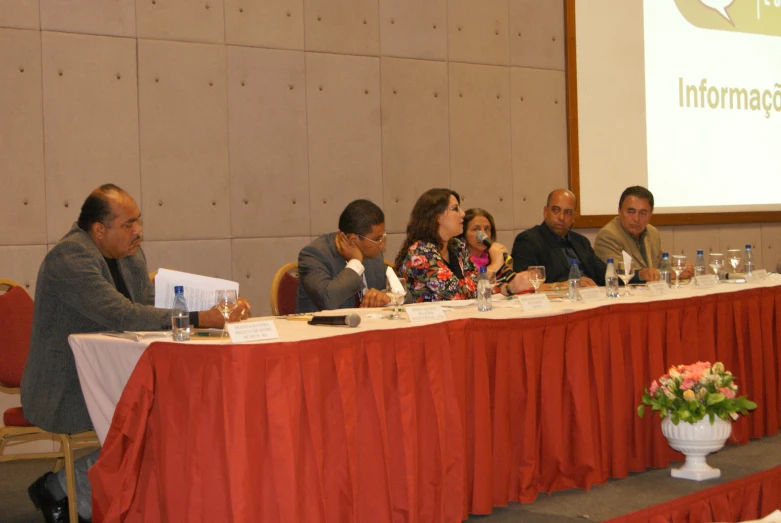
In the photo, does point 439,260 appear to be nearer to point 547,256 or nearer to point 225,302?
point 547,256

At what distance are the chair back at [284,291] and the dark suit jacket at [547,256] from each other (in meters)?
1.23

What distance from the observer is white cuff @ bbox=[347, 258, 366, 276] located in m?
3.58

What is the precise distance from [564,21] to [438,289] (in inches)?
124

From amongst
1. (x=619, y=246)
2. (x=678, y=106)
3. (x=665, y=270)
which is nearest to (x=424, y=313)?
(x=665, y=270)

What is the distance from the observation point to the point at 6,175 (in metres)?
4.29

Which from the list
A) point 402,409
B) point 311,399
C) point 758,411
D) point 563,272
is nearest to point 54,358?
point 311,399

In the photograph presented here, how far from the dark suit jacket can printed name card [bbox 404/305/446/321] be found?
1702mm

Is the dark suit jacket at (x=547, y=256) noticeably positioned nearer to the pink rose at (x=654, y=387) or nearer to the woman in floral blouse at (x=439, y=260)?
the woman in floral blouse at (x=439, y=260)

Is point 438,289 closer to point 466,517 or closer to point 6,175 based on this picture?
point 466,517

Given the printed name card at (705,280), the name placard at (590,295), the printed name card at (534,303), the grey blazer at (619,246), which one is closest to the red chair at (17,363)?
the printed name card at (534,303)

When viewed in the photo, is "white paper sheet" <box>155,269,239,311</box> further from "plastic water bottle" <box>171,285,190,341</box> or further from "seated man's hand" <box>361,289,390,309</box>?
"seated man's hand" <box>361,289,390,309</box>

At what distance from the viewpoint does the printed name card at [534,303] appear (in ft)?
10.5

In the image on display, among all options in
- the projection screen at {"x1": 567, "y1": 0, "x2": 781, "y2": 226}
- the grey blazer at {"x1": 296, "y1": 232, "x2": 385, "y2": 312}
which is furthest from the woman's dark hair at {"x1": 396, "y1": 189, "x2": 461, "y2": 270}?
the projection screen at {"x1": 567, "y1": 0, "x2": 781, "y2": 226}

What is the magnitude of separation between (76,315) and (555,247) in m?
2.57
